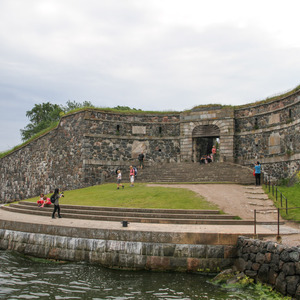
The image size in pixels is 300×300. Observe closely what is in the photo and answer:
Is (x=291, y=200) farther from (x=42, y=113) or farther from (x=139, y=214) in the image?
(x=42, y=113)

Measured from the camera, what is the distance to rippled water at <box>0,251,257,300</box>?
8789 mm

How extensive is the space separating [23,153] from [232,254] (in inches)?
1132

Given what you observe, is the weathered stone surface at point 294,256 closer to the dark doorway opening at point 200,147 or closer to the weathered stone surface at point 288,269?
the weathered stone surface at point 288,269

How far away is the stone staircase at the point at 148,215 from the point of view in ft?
45.2

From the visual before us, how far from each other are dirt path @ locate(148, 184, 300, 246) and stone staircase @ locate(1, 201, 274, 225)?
0.88 meters

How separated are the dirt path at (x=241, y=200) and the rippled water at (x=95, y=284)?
334cm

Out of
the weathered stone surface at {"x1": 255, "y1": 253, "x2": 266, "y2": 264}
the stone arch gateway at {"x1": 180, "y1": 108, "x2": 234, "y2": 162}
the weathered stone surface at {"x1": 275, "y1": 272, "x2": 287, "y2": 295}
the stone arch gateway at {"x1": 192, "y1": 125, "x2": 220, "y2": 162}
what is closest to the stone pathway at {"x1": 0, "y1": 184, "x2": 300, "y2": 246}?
the weathered stone surface at {"x1": 255, "y1": 253, "x2": 266, "y2": 264}

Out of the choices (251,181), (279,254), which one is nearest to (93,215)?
(279,254)

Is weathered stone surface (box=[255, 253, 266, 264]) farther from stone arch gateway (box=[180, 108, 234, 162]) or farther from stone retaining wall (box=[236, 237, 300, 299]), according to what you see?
stone arch gateway (box=[180, 108, 234, 162])

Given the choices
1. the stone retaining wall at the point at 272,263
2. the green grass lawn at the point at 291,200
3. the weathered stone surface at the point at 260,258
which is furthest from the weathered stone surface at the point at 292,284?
the green grass lawn at the point at 291,200

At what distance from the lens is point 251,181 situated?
21797 mm

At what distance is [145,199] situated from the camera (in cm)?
1733

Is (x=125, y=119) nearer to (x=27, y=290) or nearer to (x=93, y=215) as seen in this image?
(x=93, y=215)

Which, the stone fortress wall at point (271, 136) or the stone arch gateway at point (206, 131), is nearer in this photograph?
the stone fortress wall at point (271, 136)
